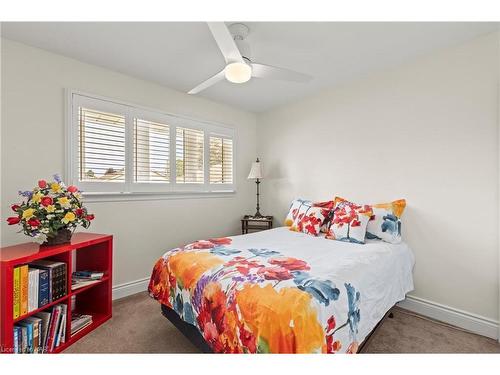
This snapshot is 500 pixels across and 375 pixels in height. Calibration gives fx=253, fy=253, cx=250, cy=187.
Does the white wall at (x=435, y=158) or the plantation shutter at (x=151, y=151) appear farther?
the plantation shutter at (x=151, y=151)

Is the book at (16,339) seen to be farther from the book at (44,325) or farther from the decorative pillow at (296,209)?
the decorative pillow at (296,209)

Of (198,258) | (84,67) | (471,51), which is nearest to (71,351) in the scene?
(198,258)

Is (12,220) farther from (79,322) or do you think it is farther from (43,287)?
(79,322)

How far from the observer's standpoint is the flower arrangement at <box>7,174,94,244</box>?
6.03ft

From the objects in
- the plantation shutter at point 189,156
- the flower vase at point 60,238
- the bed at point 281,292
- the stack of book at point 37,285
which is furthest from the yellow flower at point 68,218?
the plantation shutter at point 189,156

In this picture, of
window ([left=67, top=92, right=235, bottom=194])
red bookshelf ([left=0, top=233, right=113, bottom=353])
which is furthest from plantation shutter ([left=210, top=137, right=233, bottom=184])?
red bookshelf ([left=0, top=233, right=113, bottom=353])

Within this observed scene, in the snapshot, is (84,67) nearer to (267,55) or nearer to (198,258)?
(267,55)

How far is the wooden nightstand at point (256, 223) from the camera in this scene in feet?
12.1

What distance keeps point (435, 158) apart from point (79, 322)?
11.2ft

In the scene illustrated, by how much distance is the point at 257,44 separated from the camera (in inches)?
85.0

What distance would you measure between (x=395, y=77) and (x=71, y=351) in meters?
3.74

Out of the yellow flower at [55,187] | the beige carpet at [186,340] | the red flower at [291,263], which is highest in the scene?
the yellow flower at [55,187]

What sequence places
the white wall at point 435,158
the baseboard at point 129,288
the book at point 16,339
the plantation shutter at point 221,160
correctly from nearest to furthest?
1. the book at point 16,339
2. the white wall at point 435,158
3. the baseboard at point 129,288
4. the plantation shutter at point 221,160

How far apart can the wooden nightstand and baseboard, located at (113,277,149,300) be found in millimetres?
1452
